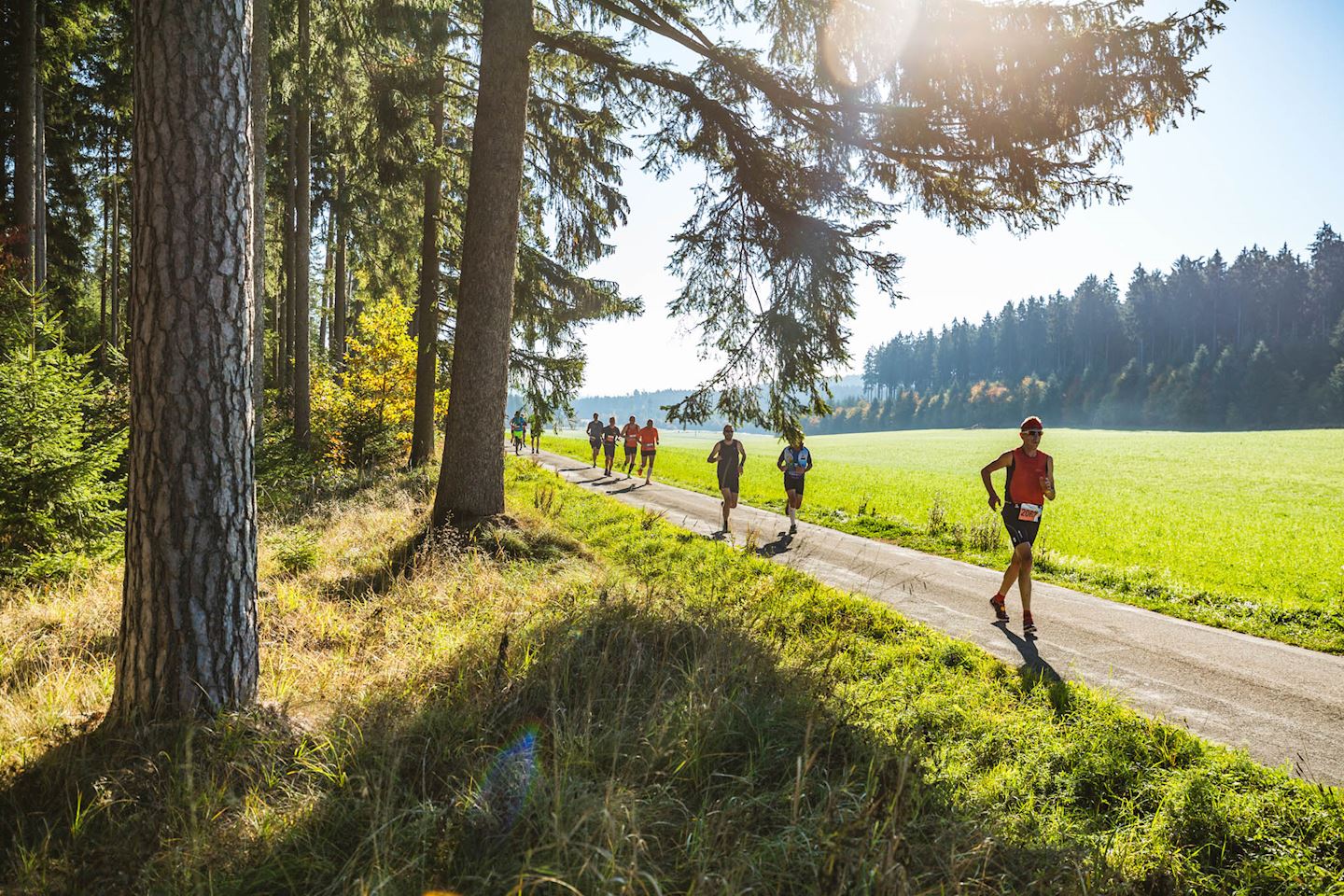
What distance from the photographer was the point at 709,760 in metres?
3.15

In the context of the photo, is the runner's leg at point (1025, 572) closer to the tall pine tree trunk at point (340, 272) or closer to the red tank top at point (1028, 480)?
the red tank top at point (1028, 480)

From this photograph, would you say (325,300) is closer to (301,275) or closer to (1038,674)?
(301,275)

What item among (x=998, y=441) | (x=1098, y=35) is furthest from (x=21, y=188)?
(x=998, y=441)

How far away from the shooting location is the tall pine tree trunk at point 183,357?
296 cm

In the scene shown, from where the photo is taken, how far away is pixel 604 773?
115 inches

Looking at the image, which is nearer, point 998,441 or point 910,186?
point 910,186

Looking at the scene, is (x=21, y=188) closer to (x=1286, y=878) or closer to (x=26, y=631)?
(x=26, y=631)

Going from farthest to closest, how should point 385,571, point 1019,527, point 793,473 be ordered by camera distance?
point 793,473, point 1019,527, point 385,571

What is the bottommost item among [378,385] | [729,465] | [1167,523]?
[1167,523]

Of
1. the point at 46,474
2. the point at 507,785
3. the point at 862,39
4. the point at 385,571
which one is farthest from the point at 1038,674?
the point at 46,474

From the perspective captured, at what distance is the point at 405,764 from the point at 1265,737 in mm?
5591

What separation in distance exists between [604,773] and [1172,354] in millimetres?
106210

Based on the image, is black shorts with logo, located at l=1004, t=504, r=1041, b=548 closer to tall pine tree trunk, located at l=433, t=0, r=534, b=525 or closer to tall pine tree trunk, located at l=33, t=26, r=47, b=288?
tall pine tree trunk, located at l=433, t=0, r=534, b=525

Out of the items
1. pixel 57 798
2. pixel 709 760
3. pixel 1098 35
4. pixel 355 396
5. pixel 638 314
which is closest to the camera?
pixel 57 798
